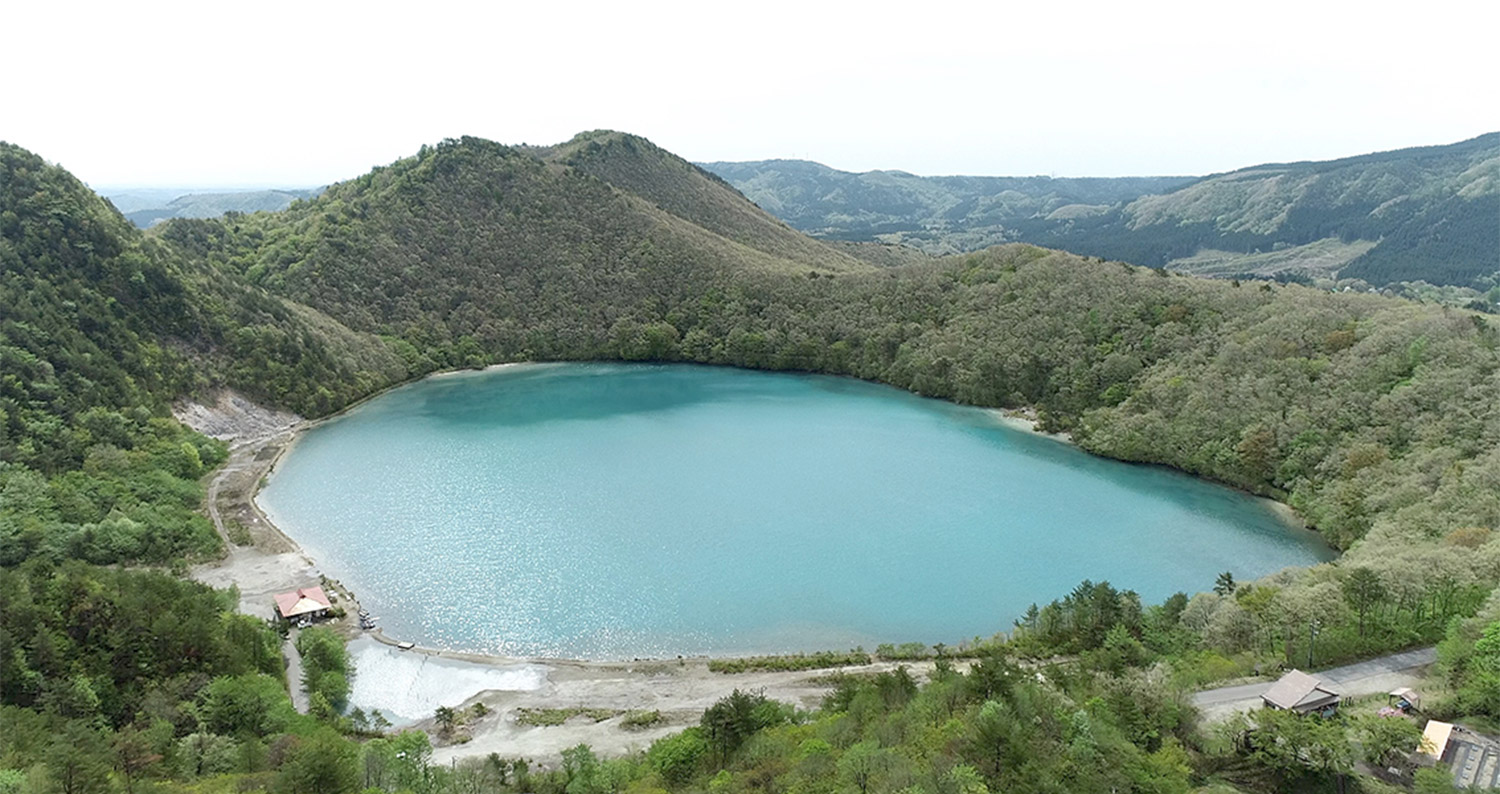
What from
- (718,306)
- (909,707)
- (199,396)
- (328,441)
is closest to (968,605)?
(909,707)

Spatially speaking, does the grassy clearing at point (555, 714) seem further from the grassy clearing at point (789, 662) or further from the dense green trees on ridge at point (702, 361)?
the grassy clearing at point (789, 662)

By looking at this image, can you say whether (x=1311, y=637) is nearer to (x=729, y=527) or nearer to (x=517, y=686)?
(x=729, y=527)

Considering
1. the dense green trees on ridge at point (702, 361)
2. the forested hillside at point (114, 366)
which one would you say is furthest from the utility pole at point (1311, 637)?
the forested hillside at point (114, 366)

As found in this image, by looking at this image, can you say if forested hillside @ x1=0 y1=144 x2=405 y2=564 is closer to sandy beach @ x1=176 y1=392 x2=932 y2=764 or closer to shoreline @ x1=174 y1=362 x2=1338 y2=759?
shoreline @ x1=174 y1=362 x2=1338 y2=759

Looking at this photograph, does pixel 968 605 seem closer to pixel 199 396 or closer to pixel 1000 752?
pixel 1000 752

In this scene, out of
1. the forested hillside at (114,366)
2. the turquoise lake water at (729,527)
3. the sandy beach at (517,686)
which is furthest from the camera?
the forested hillside at (114,366)

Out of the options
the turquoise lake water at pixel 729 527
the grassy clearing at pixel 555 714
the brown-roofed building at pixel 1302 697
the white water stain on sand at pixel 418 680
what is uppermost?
the brown-roofed building at pixel 1302 697
